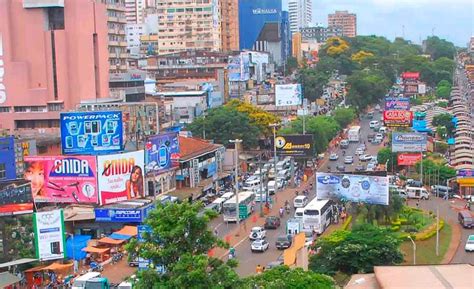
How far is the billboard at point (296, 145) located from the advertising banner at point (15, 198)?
17.1 metres

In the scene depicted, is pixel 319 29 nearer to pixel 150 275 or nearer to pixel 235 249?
pixel 235 249

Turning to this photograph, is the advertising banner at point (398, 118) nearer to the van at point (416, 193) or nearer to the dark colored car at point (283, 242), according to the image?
the van at point (416, 193)

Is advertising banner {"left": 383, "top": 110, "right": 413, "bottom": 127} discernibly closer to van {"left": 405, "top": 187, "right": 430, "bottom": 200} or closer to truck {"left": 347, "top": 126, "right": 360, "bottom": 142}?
truck {"left": 347, "top": 126, "right": 360, "bottom": 142}

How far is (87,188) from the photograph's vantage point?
1324 inches

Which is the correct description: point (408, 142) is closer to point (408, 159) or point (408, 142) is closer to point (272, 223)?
point (408, 159)

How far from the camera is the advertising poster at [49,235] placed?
1064 inches

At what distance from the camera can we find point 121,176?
3441cm

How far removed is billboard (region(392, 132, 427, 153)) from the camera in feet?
141

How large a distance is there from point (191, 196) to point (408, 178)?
477 inches

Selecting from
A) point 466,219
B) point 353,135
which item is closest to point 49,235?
point 466,219

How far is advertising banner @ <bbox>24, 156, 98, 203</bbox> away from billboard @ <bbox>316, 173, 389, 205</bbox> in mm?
9525

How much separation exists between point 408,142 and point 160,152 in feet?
46.0

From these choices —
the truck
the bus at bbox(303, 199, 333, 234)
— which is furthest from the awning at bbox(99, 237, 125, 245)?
the truck

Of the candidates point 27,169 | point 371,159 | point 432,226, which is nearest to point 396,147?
point 371,159
